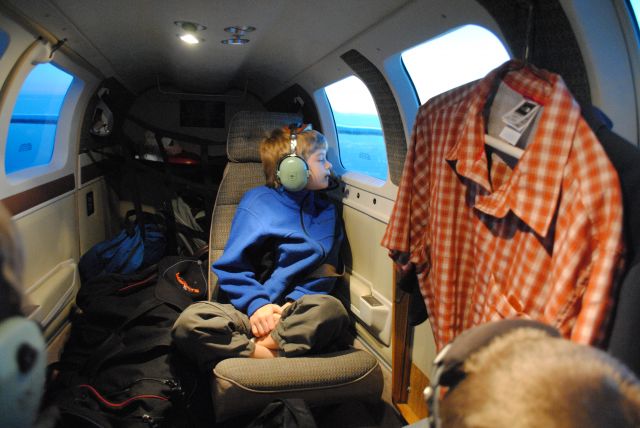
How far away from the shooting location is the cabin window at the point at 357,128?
9.09 ft

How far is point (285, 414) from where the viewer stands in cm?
167

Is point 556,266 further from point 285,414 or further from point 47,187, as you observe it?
Result: point 47,187

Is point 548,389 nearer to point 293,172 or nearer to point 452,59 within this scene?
point 452,59

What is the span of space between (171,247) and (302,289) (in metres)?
2.08

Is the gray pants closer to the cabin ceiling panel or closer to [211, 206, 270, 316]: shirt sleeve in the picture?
[211, 206, 270, 316]: shirt sleeve

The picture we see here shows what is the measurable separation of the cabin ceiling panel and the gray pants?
4.34ft


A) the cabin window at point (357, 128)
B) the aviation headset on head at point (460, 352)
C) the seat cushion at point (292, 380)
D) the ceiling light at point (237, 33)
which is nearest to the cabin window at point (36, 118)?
the ceiling light at point (237, 33)

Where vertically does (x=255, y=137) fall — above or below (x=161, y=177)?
above

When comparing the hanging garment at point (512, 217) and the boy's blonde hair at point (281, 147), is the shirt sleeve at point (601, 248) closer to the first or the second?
the hanging garment at point (512, 217)

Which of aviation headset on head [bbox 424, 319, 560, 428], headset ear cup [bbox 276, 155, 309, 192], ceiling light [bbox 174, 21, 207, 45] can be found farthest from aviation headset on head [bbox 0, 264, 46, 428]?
ceiling light [bbox 174, 21, 207, 45]

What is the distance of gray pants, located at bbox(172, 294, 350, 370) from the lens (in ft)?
6.00

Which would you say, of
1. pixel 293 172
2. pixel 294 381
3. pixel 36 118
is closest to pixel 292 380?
pixel 294 381

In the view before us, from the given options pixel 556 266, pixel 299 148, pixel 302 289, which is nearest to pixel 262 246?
pixel 302 289

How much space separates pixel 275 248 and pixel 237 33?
128 centimetres
